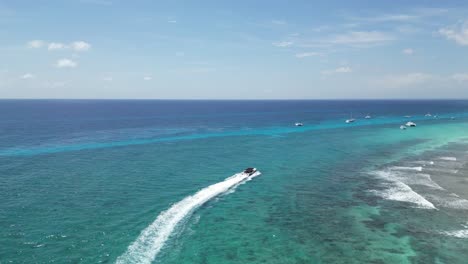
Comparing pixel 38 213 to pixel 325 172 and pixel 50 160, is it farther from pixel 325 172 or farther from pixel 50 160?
pixel 325 172

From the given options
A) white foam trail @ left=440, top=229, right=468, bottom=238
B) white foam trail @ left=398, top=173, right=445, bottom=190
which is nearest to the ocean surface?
white foam trail @ left=440, top=229, right=468, bottom=238

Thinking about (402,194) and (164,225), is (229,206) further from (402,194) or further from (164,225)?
(402,194)

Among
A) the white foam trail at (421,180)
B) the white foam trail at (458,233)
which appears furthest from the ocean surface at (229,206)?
the white foam trail at (421,180)

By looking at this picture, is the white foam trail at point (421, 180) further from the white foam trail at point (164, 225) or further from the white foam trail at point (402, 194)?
the white foam trail at point (164, 225)

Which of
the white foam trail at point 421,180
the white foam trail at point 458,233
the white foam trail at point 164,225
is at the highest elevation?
the white foam trail at point 421,180

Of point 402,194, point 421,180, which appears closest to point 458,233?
point 402,194

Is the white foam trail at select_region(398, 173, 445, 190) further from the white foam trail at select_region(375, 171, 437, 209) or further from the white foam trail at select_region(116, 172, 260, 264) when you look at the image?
the white foam trail at select_region(116, 172, 260, 264)
